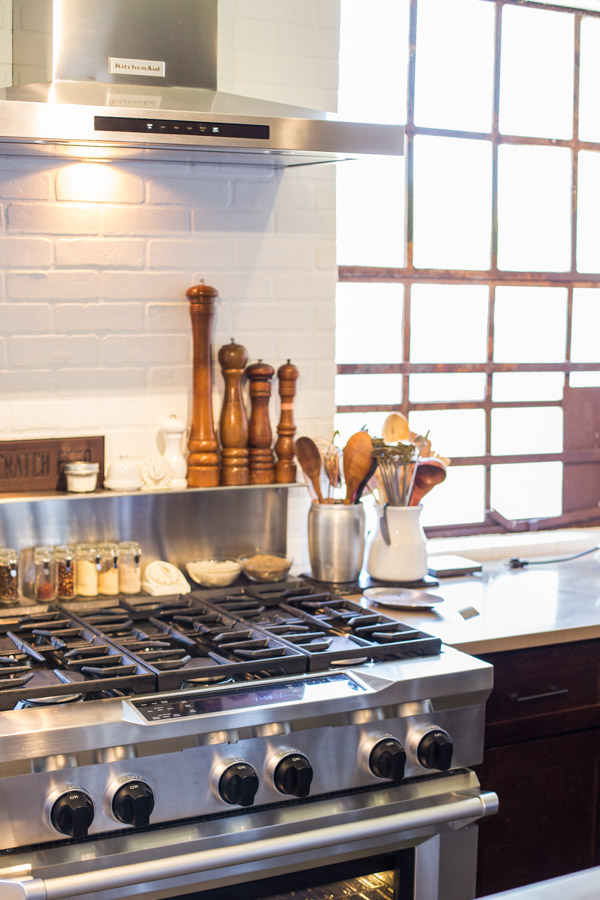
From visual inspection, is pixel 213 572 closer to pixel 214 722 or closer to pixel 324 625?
pixel 324 625

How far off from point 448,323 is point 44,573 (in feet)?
5.03

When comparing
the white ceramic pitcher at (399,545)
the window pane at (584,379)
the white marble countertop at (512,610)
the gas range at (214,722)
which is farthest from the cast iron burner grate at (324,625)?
the window pane at (584,379)

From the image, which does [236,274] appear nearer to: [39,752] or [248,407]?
[248,407]

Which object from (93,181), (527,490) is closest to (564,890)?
(93,181)

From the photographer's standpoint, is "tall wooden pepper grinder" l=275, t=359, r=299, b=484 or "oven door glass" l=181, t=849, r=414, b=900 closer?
"oven door glass" l=181, t=849, r=414, b=900

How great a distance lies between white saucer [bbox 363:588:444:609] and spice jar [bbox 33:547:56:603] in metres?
0.74

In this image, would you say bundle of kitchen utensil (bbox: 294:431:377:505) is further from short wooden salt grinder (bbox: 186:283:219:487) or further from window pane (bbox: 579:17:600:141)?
window pane (bbox: 579:17:600:141)

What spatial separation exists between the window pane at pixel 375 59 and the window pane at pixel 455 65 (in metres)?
0.06

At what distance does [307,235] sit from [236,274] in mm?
232

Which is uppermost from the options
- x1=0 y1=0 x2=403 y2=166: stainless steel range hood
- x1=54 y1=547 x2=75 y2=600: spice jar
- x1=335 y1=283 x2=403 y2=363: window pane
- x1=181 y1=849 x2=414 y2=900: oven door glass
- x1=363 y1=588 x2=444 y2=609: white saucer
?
x1=0 y1=0 x2=403 y2=166: stainless steel range hood

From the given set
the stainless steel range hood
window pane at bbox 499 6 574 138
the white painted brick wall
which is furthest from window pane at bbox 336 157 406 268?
the stainless steel range hood

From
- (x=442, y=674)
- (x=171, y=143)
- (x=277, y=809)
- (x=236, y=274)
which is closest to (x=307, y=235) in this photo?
(x=236, y=274)

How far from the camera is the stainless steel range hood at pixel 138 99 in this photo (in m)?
1.98

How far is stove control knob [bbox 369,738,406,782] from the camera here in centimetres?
188
